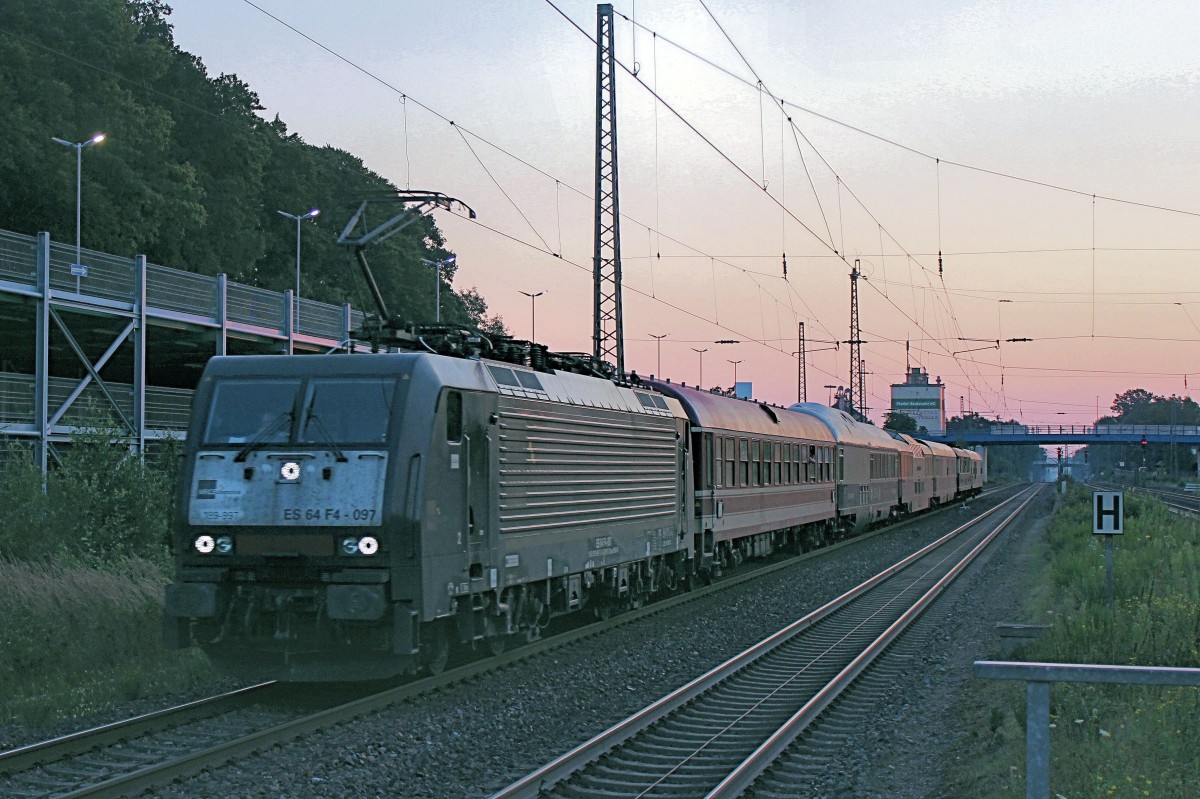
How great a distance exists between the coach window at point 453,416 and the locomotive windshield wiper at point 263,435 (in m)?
1.51

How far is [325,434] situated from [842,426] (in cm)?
2936

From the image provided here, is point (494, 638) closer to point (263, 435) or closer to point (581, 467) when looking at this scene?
point (581, 467)

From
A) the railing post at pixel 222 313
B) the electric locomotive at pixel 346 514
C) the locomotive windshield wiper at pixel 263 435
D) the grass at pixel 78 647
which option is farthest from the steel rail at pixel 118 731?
the railing post at pixel 222 313

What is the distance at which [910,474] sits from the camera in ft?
174

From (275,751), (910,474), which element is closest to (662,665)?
(275,751)

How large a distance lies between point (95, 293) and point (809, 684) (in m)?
23.4

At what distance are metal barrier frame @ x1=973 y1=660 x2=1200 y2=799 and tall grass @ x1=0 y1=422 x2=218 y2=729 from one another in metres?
8.66

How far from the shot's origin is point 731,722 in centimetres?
1198

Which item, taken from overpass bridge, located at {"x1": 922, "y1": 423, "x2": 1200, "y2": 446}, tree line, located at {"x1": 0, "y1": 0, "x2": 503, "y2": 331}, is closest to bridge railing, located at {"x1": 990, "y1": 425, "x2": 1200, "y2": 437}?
overpass bridge, located at {"x1": 922, "y1": 423, "x2": 1200, "y2": 446}

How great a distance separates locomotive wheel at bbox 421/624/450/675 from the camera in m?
12.9

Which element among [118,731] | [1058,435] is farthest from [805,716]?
[1058,435]

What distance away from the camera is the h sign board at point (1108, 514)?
18.2m

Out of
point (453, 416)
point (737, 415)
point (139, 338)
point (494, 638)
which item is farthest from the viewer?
point (139, 338)

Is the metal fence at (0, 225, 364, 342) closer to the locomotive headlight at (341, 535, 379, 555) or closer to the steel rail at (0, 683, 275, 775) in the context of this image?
the steel rail at (0, 683, 275, 775)
